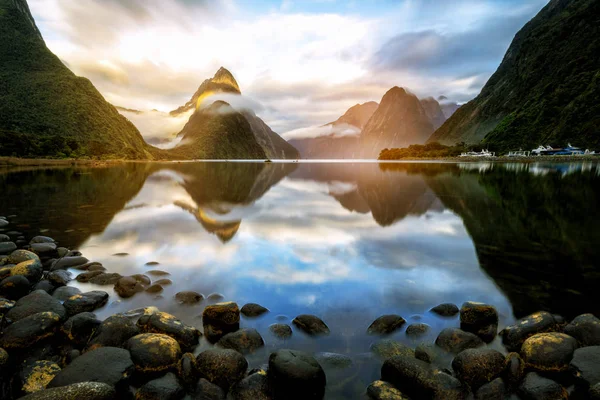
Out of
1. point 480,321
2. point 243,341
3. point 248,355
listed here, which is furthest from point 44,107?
point 480,321

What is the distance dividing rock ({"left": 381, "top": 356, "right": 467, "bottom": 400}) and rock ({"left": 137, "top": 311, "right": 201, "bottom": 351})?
4.76m

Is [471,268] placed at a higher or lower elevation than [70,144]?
lower

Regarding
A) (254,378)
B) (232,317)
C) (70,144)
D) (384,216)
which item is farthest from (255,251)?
(70,144)

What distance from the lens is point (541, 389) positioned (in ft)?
21.6

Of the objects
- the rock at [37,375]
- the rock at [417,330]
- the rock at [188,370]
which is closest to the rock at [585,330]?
the rock at [417,330]

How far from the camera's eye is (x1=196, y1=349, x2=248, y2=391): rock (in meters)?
6.91

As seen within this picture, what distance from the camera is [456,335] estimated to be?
27.5ft

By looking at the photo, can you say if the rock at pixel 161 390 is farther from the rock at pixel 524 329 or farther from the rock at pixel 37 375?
the rock at pixel 524 329

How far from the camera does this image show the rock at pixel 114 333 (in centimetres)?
780

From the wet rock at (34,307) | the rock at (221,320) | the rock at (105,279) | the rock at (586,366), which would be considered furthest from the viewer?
the rock at (105,279)

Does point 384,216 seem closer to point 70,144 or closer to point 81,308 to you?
point 81,308

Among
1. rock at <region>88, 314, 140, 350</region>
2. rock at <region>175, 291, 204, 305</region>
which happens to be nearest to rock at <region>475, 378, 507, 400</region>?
rock at <region>88, 314, 140, 350</region>

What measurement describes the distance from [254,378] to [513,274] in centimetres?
1183

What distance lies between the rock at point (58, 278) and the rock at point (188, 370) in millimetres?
7573
